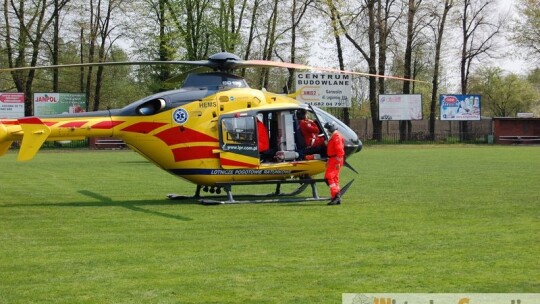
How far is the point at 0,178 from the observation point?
2389 centimetres

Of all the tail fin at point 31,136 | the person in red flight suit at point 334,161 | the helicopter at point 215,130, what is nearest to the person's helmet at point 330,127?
the helicopter at point 215,130

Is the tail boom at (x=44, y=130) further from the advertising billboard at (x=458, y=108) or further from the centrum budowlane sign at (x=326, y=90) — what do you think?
the advertising billboard at (x=458, y=108)

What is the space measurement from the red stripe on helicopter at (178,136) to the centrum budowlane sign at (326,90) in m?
36.3

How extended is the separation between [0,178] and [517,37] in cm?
5953

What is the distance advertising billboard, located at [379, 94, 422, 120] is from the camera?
60100 millimetres

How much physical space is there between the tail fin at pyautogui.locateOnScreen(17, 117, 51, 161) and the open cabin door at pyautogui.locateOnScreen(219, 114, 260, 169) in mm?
3769

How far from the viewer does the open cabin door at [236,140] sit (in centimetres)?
1627

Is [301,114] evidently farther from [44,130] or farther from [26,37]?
[26,37]

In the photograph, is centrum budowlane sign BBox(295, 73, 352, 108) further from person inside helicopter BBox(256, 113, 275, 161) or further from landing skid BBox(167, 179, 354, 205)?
person inside helicopter BBox(256, 113, 275, 161)

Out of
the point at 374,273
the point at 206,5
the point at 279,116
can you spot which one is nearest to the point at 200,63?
the point at 279,116

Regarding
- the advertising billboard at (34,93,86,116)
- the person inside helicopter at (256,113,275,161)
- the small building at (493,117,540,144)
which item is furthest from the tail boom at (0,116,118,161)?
the small building at (493,117,540,144)

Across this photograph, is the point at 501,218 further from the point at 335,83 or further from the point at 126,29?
the point at 126,29

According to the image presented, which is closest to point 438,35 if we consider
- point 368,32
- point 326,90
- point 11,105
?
point 368,32

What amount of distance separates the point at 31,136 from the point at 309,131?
20.1 ft
